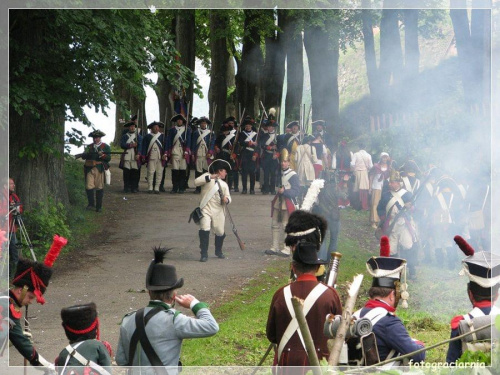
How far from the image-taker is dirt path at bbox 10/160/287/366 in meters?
10.4

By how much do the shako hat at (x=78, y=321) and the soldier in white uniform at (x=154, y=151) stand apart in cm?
1229

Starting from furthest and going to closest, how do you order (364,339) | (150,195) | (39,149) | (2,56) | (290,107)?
(290,107)
(150,195)
(39,149)
(2,56)
(364,339)

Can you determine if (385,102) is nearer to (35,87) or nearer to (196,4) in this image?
(196,4)

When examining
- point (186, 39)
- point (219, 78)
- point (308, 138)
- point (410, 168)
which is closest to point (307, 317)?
point (410, 168)

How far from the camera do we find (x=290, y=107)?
22.2m

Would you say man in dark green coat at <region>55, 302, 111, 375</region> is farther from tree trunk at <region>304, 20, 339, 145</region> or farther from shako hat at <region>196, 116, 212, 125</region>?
shako hat at <region>196, 116, 212, 125</region>

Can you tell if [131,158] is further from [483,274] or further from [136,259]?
[483,274]

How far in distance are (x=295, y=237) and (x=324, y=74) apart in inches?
535

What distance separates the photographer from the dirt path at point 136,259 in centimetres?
1041

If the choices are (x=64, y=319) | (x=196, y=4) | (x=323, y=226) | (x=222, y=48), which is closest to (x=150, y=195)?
(x=196, y=4)

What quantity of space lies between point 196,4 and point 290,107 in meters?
7.05

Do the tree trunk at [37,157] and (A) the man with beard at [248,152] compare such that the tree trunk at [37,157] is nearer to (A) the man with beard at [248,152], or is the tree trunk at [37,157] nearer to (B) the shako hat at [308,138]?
(A) the man with beard at [248,152]

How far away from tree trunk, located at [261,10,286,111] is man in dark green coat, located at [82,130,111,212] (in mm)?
6085

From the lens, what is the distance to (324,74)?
19.2 m
